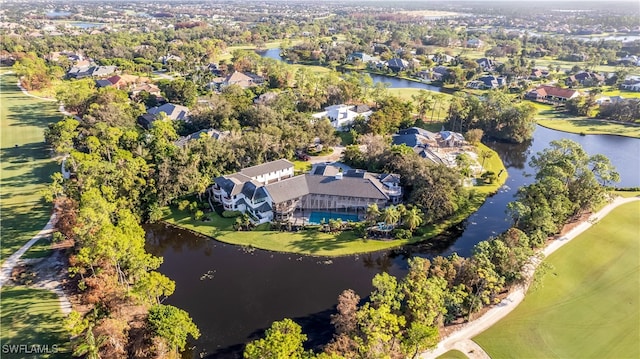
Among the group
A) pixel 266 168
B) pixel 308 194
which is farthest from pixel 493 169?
pixel 266 168

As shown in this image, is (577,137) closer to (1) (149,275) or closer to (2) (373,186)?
(2) (373,186)

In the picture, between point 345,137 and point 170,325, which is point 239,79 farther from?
point 170,325

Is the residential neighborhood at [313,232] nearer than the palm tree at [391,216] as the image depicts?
Yes

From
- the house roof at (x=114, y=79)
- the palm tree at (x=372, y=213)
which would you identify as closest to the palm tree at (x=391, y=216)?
the palm tree at (x=372, y=213)

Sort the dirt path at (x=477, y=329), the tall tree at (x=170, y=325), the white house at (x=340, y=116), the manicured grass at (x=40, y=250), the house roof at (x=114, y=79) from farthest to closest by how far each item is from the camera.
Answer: the house roof at (x=114, y=79) < the white house at (x=340, y=116) < the manicured grass at (x=40, y=250) < the dirt path at (x=477, y=329) < the tall tree at (x=170, y=325)

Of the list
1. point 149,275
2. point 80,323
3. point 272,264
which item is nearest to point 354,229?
point 272,264

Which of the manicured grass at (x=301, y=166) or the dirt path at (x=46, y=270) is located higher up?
the manicured grass at (x=301, y=166)

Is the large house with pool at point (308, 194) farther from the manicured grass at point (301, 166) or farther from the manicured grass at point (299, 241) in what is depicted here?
the manicured grass at point (301, 166)
